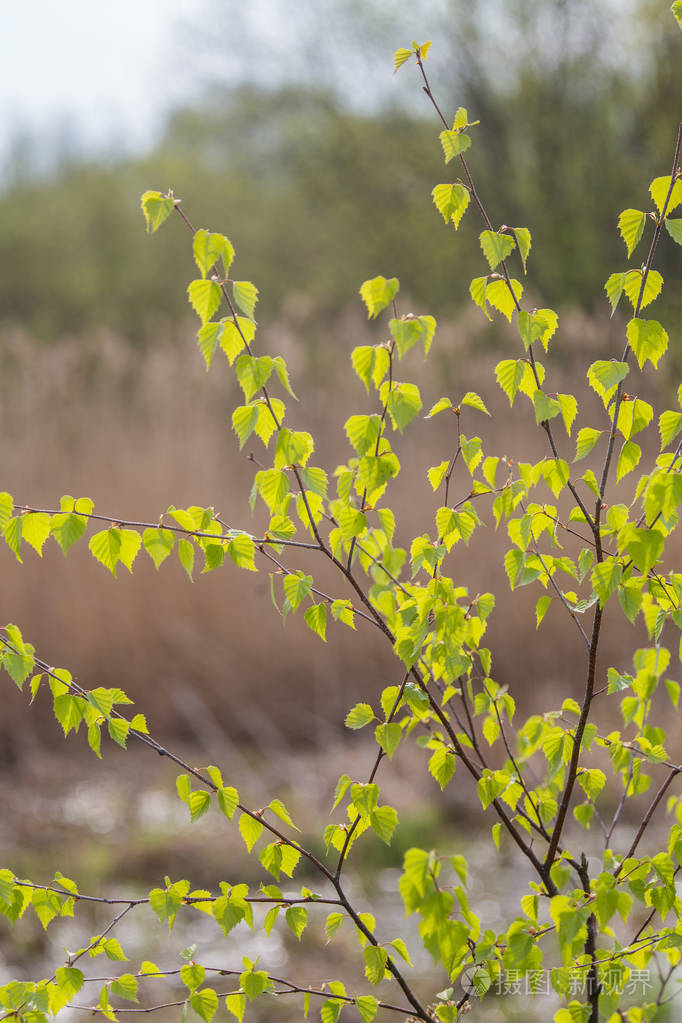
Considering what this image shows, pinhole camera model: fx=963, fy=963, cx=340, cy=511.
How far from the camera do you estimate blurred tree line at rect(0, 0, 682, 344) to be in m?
5.50

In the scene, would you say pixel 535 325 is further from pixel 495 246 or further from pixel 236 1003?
pixel 236 1003

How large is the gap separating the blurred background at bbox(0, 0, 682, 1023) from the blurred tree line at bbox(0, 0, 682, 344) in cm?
3

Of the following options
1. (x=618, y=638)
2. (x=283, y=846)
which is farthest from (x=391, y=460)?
(x=618, y=638)

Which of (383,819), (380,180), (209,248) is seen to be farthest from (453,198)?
(380,180)

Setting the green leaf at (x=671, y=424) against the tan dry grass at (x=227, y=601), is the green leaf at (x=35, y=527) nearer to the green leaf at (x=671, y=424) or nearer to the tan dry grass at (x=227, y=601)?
the green leaf at (x=671, y=424)

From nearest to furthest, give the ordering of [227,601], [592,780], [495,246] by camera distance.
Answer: [495,246]
[592,780]
[227,601]

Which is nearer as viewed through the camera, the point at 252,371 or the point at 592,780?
the point at 252,371

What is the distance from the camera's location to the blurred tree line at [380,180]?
550 cm

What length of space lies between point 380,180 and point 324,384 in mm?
3790

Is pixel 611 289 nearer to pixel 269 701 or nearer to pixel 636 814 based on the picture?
pixel 636 814

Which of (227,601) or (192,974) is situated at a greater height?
(227,601)

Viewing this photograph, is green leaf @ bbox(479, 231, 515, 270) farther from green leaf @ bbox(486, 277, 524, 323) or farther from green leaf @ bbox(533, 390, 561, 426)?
green leaf @ bbox(533, 390, 561, 426)

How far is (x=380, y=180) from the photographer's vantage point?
8.10 metres

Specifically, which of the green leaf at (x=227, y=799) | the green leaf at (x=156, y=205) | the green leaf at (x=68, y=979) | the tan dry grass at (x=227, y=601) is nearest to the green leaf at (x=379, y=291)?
the green leaf at (x=156, y=205)
